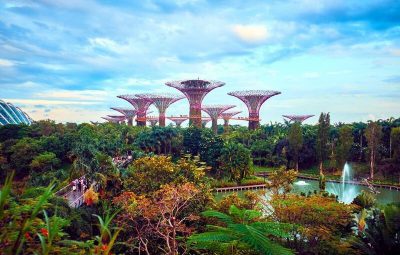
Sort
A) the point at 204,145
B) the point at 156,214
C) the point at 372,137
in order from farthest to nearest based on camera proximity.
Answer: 1. the point at 204,145
2. the point at 372,137
3. the point at 156,214

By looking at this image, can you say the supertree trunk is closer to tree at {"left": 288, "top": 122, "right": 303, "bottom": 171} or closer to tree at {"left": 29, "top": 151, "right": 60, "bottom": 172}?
tree at {"left": 288, "top": 122, "right": 303, "bottom": 171}

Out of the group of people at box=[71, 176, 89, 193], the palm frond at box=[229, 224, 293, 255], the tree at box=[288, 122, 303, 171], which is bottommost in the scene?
the group of people at box=[71, 176, 89, 193]

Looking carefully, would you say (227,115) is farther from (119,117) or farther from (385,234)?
(385,234)

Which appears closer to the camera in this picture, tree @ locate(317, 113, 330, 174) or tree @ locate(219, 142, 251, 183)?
tree @ locate(219, 142, 251, 183)

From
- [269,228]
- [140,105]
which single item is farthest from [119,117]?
[269,228]

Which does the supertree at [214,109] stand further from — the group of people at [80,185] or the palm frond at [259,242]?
the palm frond at [259,242]

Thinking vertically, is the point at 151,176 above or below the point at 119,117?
below

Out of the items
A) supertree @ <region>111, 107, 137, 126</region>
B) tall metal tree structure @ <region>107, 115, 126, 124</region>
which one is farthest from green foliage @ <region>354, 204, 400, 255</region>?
tall metal tree structure @ <region>107, 115, 126, 124</region>
